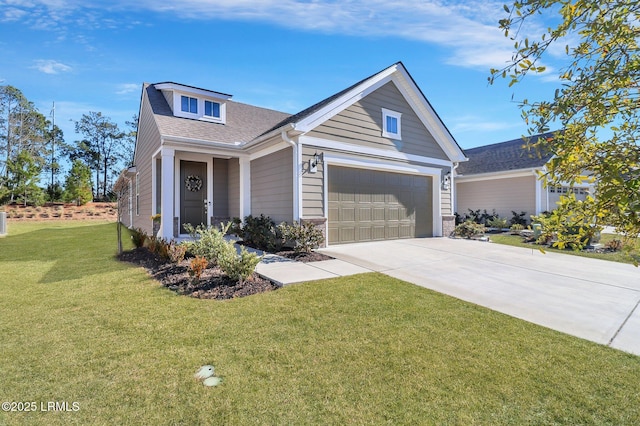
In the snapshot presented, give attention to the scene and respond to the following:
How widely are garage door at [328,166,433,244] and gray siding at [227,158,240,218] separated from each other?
407cm

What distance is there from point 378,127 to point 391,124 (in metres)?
0.70

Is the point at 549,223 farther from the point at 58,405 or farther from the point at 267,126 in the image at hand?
the point at 267,126

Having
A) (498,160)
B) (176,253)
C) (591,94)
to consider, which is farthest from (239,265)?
(498,160)

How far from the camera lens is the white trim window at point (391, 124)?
32.7 ft

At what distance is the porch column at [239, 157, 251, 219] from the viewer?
10.3 m

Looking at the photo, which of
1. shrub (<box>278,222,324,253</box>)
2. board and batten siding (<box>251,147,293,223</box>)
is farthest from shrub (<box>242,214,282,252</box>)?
shrub (<box>278,222,324,253</box>)

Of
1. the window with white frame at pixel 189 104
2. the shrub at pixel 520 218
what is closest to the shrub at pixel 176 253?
the window with white frame at pixel 189 104

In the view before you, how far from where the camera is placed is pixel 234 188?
11.3 m

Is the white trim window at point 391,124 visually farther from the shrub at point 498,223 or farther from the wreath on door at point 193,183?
the shrub at point 498,223

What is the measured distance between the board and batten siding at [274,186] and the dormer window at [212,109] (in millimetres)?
3262

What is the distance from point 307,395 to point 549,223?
210 cm

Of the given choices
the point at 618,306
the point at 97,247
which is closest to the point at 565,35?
the point at 618,306

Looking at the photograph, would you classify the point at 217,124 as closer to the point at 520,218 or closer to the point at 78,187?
the point at 520,218

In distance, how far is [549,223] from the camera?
1938 mm
